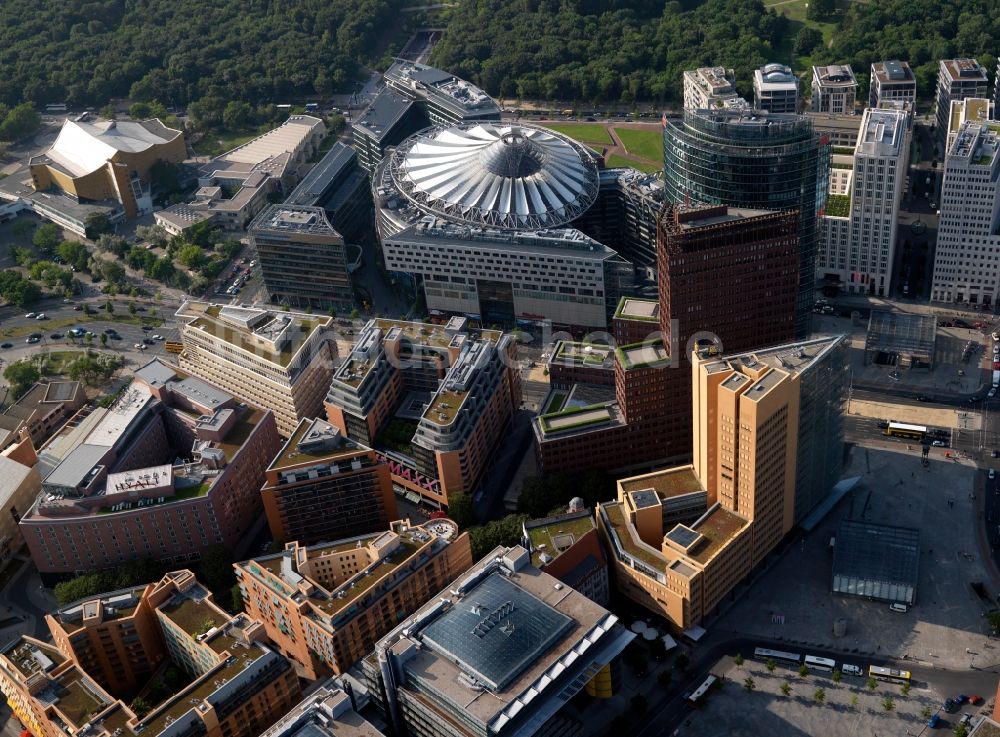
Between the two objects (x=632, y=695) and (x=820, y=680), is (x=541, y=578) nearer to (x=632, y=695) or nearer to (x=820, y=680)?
(x=632, y=695)

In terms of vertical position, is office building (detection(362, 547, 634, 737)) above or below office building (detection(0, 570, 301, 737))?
above

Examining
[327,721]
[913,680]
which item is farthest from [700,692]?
[327,721]

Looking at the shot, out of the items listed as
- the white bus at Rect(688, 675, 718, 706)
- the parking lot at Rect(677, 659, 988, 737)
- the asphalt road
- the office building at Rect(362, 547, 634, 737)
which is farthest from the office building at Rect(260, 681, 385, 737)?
the parking lot at Rect(677, 659, 988, 737)

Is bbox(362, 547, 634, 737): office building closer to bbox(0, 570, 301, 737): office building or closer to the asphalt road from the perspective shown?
the asphalt road

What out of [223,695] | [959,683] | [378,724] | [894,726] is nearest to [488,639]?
[378,724]

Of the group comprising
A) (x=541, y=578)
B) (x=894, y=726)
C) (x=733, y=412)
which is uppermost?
(x=733, y=412)

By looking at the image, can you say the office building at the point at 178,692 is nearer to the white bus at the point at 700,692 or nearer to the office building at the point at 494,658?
the office building at the point at 494,658
